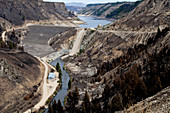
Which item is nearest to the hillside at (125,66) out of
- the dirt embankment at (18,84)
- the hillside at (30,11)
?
the dirt embankment at (18,84)

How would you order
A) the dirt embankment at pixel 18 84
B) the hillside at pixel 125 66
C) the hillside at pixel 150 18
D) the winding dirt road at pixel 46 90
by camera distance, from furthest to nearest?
the hillside at pixel 150 18, the winding dirt road at pixel 46 90, the dirt embankment at pixel 18 84, the hillside at pixel 125 66

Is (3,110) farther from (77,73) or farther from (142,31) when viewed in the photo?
(142,31)

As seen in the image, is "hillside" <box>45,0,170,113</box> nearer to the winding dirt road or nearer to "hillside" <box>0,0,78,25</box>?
the winding dirt road

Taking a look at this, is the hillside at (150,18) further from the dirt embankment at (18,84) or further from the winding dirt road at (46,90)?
the dirt embankment at (18,84)

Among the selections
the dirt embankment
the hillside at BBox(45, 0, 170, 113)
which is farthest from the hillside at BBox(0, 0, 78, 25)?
the dirt embankment

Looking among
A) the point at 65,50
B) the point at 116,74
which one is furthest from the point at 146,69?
the point at 65,50

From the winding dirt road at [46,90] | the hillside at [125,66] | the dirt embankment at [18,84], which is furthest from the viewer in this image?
the winding dirt road at [46,90]
